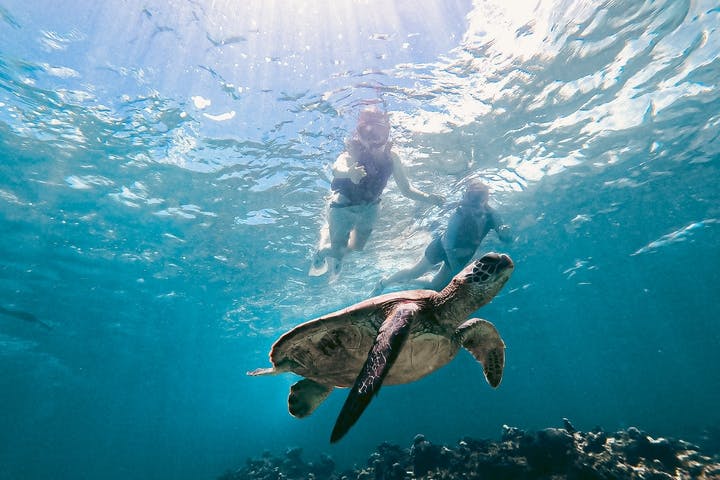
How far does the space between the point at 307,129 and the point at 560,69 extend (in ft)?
24.1

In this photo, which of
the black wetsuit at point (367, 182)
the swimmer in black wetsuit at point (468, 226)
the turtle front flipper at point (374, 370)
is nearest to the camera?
the turtle front flipper at point (374, 370)

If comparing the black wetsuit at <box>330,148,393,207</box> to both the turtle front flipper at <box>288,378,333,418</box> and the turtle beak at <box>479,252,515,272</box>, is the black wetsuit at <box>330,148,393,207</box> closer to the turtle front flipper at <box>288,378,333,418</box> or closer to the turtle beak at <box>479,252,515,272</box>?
the turtle front flipper at <box>288,378,333,418</box>

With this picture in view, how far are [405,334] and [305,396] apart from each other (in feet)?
9.93

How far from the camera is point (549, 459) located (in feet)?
20.6

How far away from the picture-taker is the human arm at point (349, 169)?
7.91 m

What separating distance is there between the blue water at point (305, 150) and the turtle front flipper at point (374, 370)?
24.6 feet

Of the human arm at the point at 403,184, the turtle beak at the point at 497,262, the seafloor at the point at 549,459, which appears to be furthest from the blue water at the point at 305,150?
the seafloor at the point at 549,459

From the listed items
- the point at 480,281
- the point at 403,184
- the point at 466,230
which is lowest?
the point at 480,281

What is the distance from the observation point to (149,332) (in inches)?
984

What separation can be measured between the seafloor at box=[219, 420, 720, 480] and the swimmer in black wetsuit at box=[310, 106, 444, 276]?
632 centimetres

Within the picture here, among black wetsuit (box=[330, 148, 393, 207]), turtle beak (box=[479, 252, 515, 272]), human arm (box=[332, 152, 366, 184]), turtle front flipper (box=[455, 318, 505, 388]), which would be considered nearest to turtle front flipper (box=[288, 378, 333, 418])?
turtle front flipper (box=[455, 318, 505, 388])

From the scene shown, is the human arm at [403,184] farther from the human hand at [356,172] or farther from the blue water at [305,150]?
the human hand at [356,172]

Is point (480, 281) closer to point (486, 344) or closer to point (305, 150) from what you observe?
point (486, 344)

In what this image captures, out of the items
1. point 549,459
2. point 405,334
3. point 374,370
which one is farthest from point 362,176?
point 549,459
